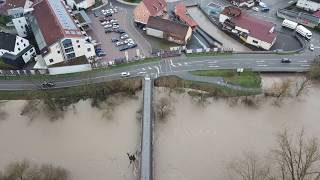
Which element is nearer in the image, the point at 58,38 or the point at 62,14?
the point at 58,38

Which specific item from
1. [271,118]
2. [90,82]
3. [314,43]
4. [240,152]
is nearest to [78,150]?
[90,82]

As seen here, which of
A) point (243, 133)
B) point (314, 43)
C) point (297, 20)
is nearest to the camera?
point (243, 133)

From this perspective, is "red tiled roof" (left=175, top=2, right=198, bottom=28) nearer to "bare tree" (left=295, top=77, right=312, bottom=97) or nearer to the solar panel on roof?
the solar panel on roof

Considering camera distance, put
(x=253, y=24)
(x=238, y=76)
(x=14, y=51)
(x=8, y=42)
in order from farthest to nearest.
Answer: (x=253, y=24), (x=8, y=42), (x=14, y=51), (x=238, y=76)

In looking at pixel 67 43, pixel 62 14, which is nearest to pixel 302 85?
pixel 67 43

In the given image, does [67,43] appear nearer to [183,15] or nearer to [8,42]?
[8,42]

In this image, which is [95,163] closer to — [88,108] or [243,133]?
[88,108]

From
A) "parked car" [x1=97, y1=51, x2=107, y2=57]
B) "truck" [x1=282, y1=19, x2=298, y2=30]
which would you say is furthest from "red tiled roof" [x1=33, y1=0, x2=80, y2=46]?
"truck" [x1=282, y1=19, x2=298, y2=30]
